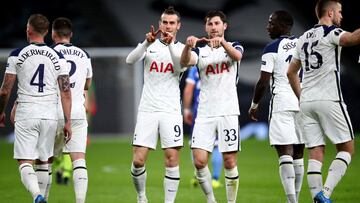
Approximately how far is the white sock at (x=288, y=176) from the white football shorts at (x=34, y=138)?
2.76 meters

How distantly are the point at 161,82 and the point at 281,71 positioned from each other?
147 centimetres

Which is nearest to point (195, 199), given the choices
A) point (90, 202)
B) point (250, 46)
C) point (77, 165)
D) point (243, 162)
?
point (90, 202)

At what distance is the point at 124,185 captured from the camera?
15.0 m

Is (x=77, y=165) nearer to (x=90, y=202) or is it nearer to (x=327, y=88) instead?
(x=90, y=202)

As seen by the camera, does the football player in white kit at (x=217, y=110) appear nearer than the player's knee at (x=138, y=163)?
Yes

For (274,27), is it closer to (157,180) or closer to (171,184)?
(171,184)

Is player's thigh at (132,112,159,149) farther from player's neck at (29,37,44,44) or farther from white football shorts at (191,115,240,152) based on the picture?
player's neck at (29,37,44,44)

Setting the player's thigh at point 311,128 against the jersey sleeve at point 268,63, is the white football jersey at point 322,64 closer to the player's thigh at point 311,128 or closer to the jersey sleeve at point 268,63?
the player's thigh at point 311,128

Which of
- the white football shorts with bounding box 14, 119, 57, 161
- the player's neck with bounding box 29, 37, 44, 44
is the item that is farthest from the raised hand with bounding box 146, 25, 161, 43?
the white football shorts with bounding box 14, 119, 57, 161

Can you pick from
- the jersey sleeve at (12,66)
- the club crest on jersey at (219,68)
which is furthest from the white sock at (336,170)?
the jersey sleeve at (12,66)

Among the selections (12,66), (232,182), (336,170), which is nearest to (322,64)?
(336,170)

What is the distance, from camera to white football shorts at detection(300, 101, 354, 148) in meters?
9.95

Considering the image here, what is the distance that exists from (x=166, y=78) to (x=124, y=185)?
4441 millimetres

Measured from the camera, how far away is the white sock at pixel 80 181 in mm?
10828
